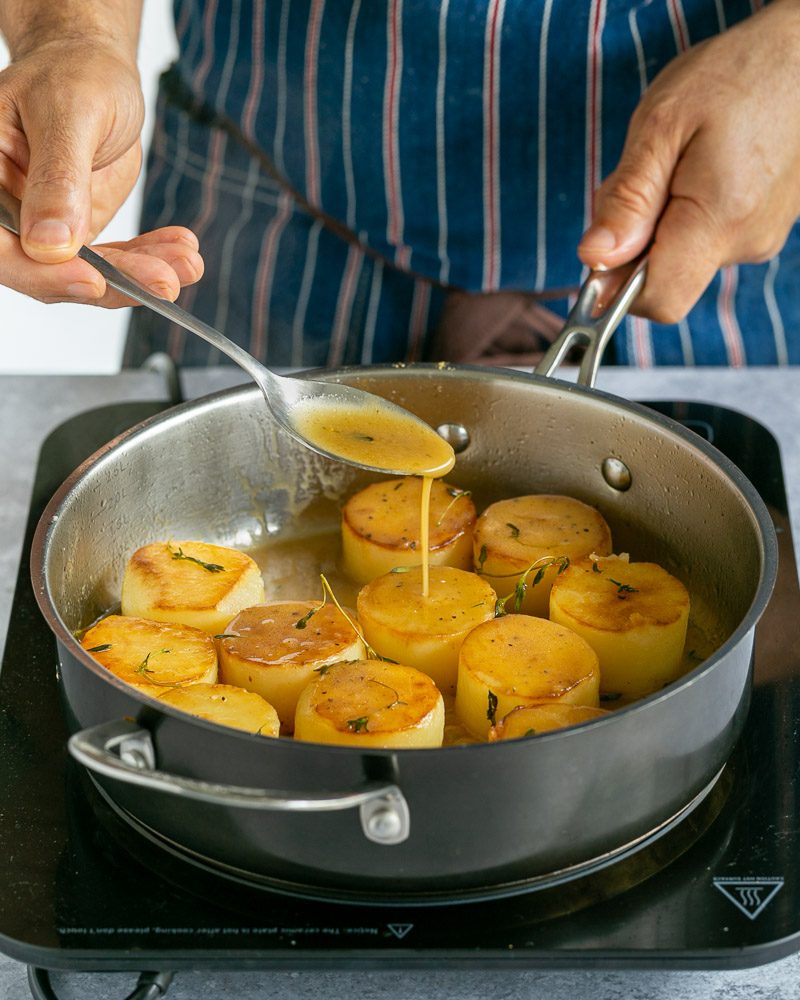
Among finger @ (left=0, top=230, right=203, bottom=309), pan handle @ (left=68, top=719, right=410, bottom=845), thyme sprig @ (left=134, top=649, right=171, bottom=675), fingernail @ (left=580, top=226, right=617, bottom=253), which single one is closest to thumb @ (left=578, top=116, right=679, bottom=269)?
fingernail @ (left=580, top=226, right=617, bottom=253)

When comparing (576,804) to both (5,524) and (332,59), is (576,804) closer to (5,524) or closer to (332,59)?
(5,524)

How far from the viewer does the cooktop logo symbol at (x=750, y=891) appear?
3.10 ft

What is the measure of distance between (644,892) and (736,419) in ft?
2.63

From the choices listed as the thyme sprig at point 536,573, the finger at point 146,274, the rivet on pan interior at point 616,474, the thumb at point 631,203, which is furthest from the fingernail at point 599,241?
the finger at point 146,274

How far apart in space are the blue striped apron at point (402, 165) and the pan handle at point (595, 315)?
15.3 inches

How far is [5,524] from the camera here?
5.18 feet

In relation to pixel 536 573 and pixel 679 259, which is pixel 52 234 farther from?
pixel 679 259

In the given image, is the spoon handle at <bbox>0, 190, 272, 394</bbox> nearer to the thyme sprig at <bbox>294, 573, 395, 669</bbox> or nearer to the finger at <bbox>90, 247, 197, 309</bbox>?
the finger at <bbox>90, 247, 197, 309</bbox>

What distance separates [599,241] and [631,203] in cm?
7

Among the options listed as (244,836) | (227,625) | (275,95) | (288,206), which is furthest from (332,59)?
(244,836)

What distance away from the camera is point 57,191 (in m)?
1.15

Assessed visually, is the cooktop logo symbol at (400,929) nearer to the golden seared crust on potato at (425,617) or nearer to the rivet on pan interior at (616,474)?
the golden seared crust on potato at (425,617)

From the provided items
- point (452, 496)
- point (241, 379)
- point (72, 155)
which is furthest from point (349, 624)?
point (241, 379)

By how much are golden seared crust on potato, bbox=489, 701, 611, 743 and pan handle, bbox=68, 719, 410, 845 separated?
203 mm
